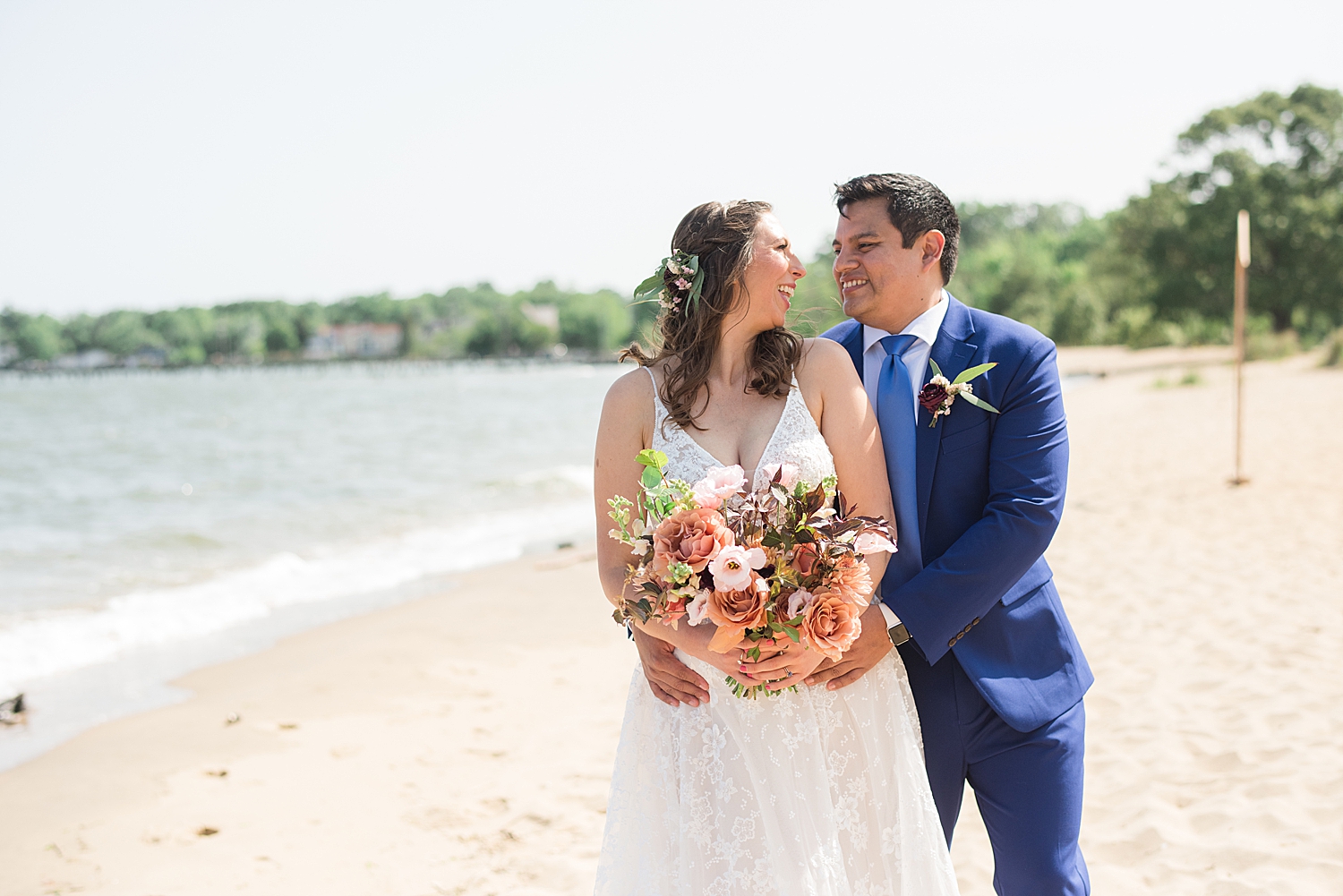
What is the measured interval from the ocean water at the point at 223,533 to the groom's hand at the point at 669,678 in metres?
6.00

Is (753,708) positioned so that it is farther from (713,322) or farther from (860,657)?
(713,322)

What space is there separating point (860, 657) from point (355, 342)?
17067 cm

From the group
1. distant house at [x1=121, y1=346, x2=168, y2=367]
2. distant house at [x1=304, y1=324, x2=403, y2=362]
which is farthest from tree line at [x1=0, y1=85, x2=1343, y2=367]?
distant house at [x1=121, y1=346, x2=168, y2=367]

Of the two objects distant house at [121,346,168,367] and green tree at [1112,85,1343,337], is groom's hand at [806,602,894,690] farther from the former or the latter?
distant house at [121,346,168,367]

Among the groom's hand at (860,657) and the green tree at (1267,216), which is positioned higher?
the green tree at (1267,216)

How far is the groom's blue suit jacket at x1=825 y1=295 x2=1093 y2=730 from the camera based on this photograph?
262 cm

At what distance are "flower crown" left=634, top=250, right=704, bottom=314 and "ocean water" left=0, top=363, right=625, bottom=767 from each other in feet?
20.7

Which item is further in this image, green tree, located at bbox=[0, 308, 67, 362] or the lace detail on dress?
green tree, located at bbox=[0, 308, 67, 362]

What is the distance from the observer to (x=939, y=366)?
2844 mm

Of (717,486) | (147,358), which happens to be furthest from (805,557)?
(147,358)

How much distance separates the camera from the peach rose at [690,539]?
2289mm

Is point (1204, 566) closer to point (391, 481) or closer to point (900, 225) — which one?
point (900, 225)

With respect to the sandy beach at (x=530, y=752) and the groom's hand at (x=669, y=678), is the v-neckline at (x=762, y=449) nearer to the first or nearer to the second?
the groom's hand at (x=669, y=678)

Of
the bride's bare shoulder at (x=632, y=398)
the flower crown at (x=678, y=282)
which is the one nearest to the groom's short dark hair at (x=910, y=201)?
the flower crown at (x=678, y=282)
